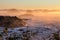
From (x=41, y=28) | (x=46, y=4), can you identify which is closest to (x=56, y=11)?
(x=46, y=4)

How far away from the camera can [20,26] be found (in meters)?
2.00

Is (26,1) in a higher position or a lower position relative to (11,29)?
higher

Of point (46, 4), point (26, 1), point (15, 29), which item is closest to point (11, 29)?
point (15, 29)

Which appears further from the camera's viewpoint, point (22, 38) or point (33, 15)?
point (33, 15)

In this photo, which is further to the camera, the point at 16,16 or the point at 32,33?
the point at 16,16

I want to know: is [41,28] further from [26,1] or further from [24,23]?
[26,1]

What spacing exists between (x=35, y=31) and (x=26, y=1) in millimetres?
476

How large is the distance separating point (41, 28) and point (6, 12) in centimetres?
58

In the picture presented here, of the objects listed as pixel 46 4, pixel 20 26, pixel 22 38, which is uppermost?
pixel 46 4

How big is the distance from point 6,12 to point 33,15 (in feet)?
1.34

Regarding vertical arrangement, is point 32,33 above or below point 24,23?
below

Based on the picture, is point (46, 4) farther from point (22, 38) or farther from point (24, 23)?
point (22, 38)

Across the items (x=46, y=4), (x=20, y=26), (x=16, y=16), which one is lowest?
(x=20, y=26)

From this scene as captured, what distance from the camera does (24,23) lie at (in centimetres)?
203
